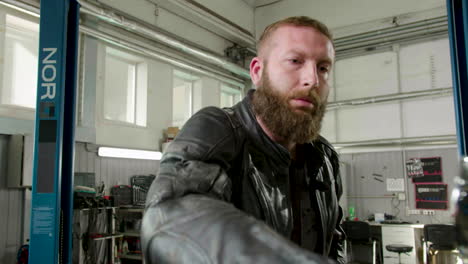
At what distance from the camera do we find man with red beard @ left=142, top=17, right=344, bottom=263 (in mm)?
347

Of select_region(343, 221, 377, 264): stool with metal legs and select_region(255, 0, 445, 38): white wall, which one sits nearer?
select_region(343, 221, 377, 264): stool with metal legs

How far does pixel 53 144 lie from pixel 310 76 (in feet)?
9.72

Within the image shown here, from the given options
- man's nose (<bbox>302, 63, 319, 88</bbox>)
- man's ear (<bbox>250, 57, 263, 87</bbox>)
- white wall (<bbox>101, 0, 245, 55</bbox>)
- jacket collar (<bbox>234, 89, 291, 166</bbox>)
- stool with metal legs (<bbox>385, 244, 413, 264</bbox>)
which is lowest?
stool with metal legs (<bbox>385, 244, 413, 264</bbox>)

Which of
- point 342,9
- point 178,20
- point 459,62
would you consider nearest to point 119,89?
point 178,20

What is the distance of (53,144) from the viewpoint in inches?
130

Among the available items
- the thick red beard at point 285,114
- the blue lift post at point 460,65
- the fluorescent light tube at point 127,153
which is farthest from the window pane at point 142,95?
the thick red beard at point 285,114

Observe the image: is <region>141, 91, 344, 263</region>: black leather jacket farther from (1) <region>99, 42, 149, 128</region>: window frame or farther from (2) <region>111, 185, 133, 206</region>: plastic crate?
(1) <region>99, 42, 149, 128</region>: window frame

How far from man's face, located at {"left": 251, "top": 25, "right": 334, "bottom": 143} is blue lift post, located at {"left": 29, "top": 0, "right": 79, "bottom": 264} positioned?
9.13ft

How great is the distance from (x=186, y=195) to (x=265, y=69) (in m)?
0.57

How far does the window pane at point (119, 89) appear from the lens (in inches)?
268

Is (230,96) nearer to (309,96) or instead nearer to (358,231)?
(358,231)

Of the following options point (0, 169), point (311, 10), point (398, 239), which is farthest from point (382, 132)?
point (0, 169)

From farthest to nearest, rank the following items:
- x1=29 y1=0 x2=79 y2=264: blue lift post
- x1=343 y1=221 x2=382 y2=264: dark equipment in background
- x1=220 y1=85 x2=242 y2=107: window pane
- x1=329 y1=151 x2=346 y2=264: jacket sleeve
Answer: x1=220 y1=85 x2=242 y2=107: window pane
x1=343 y1=221 x2=382 y2=264: dark equipment in background
x1=29 y1=0 x2=79 y2=264: blue lift post
x1=329 y1=151 x2=346 y2=264: jacket sleeve

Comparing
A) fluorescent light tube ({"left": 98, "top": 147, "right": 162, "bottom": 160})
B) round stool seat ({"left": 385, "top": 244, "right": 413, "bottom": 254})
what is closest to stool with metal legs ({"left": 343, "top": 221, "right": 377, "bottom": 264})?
round stool seat ({"left": 385, "top": 244, "right": 413, "bottom": 254})
